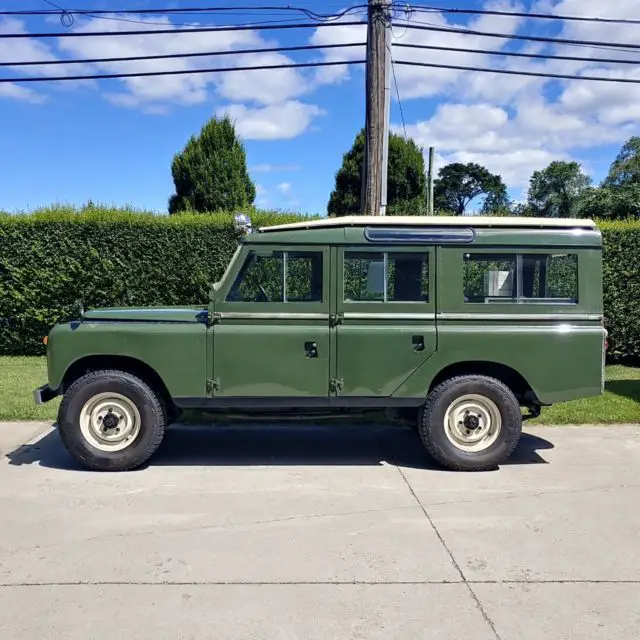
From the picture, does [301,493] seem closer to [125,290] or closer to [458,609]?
[458,609]

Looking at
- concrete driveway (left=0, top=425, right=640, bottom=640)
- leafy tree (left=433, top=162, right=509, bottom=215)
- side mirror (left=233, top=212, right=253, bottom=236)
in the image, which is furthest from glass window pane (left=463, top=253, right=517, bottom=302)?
leafy tree (left=433, top=162, right=509, bottom=215)

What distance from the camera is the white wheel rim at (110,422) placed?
19.1ft

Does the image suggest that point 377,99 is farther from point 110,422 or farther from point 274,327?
point 110,422

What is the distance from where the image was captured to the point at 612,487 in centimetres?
549

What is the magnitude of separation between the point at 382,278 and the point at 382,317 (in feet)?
1.13

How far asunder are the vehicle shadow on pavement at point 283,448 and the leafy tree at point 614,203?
1279 inches

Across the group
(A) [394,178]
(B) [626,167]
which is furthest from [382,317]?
(B) [626,167]

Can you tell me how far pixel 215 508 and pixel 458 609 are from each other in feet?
6.87

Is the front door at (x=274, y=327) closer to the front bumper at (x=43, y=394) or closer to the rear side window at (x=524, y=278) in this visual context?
the rear side window at (x=524, y=278)

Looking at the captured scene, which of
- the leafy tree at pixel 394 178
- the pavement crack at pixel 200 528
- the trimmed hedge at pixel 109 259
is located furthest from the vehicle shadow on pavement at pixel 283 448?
the leafy tree at pixel 394 178

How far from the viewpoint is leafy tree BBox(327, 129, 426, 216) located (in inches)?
938

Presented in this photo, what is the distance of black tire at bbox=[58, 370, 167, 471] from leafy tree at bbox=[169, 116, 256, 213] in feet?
51.5

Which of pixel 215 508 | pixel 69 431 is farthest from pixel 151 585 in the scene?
pixel 69 431

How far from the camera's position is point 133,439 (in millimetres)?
5824
